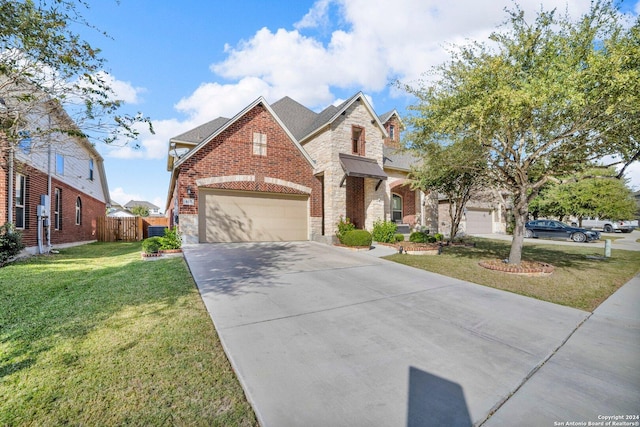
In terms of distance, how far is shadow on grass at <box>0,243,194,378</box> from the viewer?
3.43m

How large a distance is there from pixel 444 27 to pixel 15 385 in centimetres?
1177

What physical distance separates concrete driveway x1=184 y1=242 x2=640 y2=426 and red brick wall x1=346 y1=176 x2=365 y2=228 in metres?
9.50

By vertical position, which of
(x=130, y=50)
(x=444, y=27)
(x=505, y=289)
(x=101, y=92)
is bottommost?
(x=505, y=289)

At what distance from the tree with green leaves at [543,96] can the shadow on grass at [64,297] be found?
26.8 ft

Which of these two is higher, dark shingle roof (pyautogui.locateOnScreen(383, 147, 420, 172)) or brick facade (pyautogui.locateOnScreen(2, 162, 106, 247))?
dark shingle roof (pyautogui.locateOnScreen(383, 147, 420, 172))

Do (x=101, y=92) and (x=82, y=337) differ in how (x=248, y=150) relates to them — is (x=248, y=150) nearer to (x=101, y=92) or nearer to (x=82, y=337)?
(x=101, y=92)

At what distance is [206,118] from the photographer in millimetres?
19594

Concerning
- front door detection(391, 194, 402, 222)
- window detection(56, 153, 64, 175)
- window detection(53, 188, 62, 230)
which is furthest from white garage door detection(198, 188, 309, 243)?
window detection(56, 153, 64, 175)

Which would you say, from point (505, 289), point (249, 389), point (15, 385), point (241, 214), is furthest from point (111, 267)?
point (505, 289)

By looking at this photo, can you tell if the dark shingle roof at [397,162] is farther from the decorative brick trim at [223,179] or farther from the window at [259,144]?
the decorative brick trim at [223,179]

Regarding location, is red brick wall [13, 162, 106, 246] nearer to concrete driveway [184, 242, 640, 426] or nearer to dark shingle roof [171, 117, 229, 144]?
dark shingle roof [171, 117, 229, 144]

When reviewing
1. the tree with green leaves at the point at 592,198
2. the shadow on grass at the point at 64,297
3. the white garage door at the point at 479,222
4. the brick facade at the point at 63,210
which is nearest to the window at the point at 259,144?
the shadow on grass at the point at 64,297

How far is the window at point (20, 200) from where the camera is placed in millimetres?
10461

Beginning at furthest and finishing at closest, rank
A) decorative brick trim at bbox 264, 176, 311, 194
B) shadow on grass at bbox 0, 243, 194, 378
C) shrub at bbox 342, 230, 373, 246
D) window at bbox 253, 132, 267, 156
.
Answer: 1. decorative brick trim at bbox 264, 176, 311, 194
2. window at bbox 253, 132, 267, 156
3. shrub at bbox 342, 230, 373, 246
4. shadow on grass at bbox 0, 243, 194, 378
